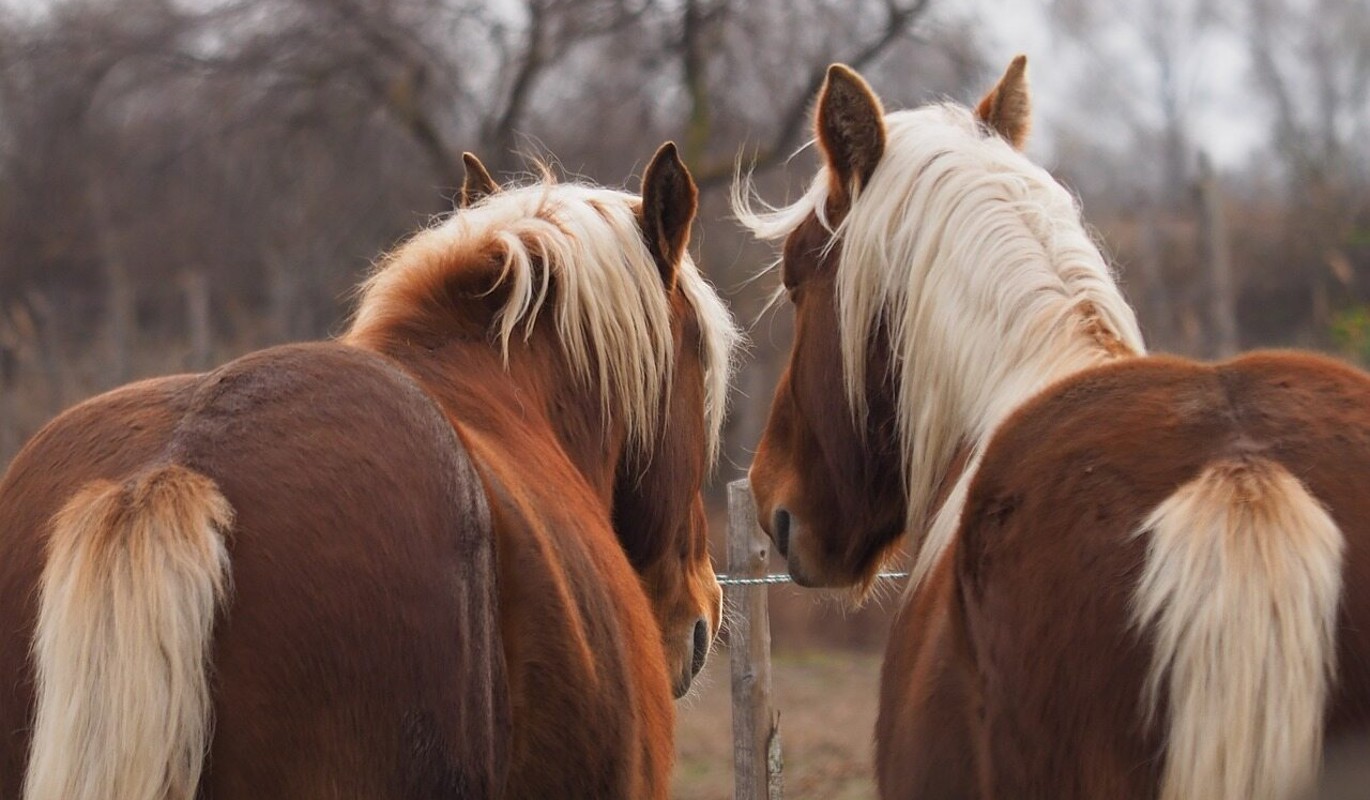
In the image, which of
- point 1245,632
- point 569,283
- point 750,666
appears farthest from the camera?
point 750,666

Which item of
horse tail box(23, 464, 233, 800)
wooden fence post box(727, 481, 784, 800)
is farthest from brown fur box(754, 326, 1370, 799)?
wooden fence post box(727, 481, 784, 800)

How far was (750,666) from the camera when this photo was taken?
460 centimetres

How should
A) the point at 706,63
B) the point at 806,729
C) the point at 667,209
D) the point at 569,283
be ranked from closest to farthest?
the point at 569,283 → the point at 667,209 → the point at 806,729 → the point at 706,63

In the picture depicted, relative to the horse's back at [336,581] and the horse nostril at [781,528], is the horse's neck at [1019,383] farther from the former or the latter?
the horse's back at [336,581]

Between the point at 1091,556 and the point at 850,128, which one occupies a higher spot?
the point at 850,128

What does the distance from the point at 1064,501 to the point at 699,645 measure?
1663 millimetres

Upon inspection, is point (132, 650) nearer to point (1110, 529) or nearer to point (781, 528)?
point (1110, 529)

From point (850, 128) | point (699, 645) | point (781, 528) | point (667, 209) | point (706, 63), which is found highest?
point (706, 63)

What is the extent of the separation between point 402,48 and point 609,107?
1.74 metres

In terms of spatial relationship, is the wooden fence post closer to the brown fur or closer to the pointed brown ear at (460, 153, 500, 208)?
the pointed brown ear at (460, 153, 500, 208)

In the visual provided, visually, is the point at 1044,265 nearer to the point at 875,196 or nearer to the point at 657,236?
the point at 875,196

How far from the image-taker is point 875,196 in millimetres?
2943

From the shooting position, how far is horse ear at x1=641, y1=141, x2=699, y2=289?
317 centimetres

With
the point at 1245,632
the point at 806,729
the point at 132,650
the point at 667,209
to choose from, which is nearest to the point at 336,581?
the point at 132,650
